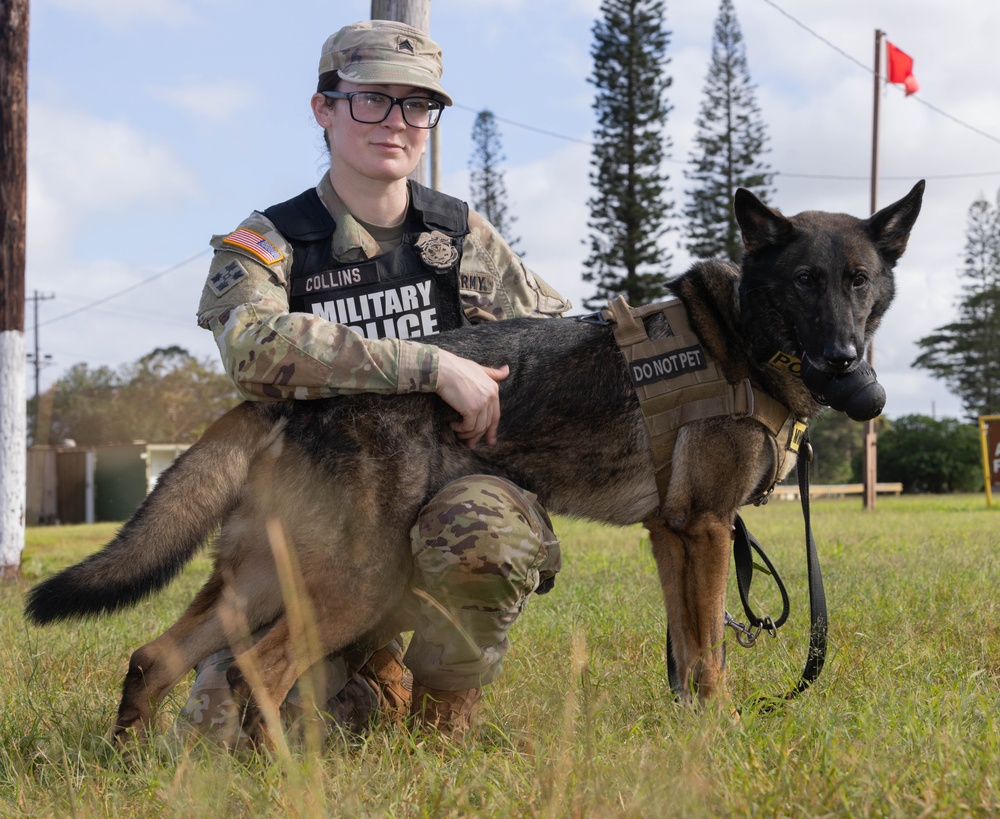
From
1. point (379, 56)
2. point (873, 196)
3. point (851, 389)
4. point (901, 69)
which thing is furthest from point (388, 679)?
point (901, 69)

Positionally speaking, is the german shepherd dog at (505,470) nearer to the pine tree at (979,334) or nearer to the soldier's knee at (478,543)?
the soldier's knee at (478,543)

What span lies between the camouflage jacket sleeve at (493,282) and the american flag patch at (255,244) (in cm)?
73

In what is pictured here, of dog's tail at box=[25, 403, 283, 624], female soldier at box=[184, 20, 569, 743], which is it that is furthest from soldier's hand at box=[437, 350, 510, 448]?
dog's tail at box=[25, 403, 283, 624]

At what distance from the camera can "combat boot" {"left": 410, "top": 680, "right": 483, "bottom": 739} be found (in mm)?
2838

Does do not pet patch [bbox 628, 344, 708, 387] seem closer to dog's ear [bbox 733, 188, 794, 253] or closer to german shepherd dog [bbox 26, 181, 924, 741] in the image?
german shepherd dog [bbox 26, 181, 924, 741]

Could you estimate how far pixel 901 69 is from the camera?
2183 centimetres

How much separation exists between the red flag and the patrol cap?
21916 mm

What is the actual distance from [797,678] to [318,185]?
2485 mm

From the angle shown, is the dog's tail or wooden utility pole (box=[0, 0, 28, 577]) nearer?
the dog's tail

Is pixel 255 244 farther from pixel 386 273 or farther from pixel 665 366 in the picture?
pixel 665 366

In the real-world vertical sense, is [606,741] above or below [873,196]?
below

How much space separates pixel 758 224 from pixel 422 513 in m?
1.53

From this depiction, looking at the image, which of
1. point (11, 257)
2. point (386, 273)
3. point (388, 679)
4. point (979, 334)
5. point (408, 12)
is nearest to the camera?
point (386, 273)

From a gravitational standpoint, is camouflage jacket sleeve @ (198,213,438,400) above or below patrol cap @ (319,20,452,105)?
below
